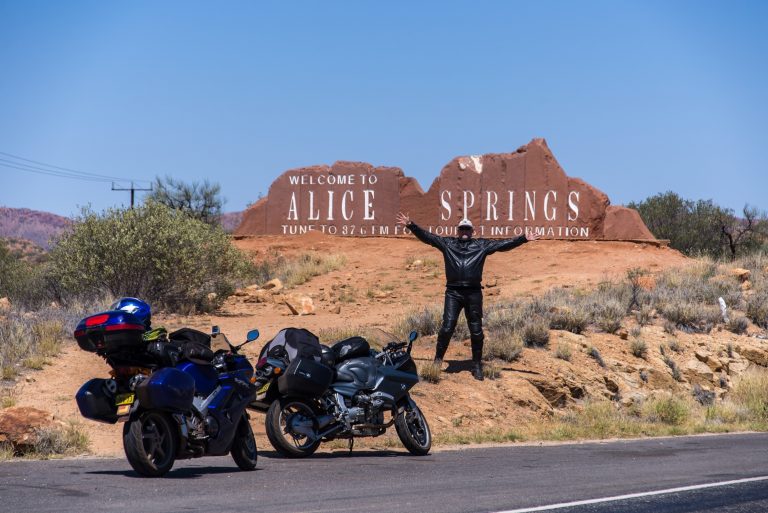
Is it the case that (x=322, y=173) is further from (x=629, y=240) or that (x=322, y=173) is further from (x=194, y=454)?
(x=194, y=454)

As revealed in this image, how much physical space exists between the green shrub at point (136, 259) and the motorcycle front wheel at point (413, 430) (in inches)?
533

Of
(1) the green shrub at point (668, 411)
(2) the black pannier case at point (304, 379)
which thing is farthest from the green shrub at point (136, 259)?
(2) the black pannier case at point (304, 379)

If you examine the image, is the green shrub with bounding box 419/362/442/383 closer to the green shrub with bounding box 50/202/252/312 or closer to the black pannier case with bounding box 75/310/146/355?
the black pannier case with bounding box 75/310/146/355

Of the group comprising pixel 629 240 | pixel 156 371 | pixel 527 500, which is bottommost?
pixel 527 500

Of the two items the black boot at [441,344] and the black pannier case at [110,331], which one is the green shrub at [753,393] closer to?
the black boot at [441,344]

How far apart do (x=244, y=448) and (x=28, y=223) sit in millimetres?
143376

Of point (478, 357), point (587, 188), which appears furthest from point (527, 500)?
point (587, 188)

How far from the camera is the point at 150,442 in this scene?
919 centimetres

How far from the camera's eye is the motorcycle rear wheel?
1015cm

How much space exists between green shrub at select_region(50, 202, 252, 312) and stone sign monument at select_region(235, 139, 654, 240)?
13.6 m

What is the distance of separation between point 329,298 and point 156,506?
23.4m

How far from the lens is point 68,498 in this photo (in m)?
7.96

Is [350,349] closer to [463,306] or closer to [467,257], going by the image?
[467,257]

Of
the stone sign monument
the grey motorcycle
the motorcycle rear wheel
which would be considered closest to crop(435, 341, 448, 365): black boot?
the grey motorcycle
